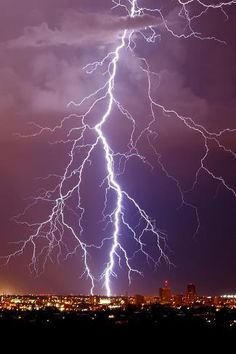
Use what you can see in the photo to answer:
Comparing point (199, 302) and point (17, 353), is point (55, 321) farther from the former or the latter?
point (199, 302)

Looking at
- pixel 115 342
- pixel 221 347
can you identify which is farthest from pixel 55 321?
pixel 221 347

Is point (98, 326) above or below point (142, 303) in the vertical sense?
below

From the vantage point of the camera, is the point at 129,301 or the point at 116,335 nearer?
the point at 116,335

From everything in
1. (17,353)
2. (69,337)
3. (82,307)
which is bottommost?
(17,353)

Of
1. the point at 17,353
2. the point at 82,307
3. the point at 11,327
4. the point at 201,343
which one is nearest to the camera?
the point at 17,353

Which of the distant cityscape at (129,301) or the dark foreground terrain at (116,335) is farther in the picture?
the distant cityscape at (129,301)

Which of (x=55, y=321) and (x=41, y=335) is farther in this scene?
(x=55, y=321)

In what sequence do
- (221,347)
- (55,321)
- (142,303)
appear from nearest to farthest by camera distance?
1. (221,347)
2. (55,321)
3. (142,303)

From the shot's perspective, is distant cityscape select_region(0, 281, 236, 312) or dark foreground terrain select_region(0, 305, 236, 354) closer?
dark foreground terrain select_region(0, 305, 236, 354)
